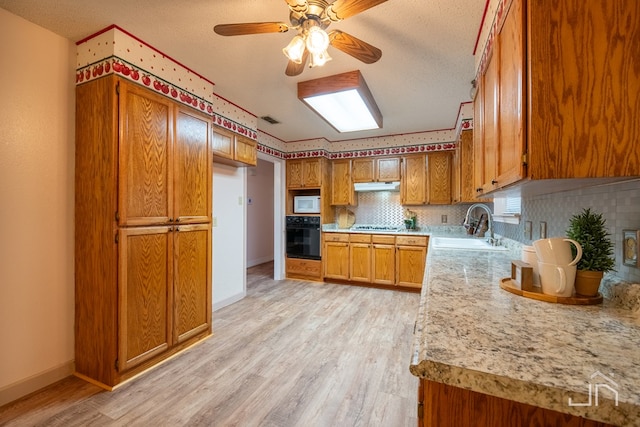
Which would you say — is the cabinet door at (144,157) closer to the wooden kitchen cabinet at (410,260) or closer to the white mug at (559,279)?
the white mug at (559,279)

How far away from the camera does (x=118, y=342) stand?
1.75 m

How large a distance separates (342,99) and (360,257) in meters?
2.44

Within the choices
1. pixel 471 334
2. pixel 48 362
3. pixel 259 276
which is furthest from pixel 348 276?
pixel 471 334

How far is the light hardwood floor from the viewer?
1.52 meters

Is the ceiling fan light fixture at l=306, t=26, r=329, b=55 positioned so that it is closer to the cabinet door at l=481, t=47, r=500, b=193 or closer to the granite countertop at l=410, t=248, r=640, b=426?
the cabinet door at l=481, t=47, r=500, b=193

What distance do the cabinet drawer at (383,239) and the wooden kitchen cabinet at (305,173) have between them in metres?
1.21

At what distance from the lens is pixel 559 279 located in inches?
36.1

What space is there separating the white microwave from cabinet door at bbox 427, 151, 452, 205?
5.66 feet

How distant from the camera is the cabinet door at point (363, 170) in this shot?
172 inches

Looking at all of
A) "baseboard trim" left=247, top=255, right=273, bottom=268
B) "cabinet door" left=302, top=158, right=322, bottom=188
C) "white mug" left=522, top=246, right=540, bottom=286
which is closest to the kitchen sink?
"white mug" left=522, top=246, right=540, bottom=286

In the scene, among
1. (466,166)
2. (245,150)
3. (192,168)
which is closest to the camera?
(192,168)

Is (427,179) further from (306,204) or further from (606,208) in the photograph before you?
(606,208)

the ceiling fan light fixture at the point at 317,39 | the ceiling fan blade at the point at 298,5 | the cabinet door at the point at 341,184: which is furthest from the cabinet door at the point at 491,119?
the cabinet door at the point at 341,184

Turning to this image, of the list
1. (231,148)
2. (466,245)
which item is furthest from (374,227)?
(231,148)
